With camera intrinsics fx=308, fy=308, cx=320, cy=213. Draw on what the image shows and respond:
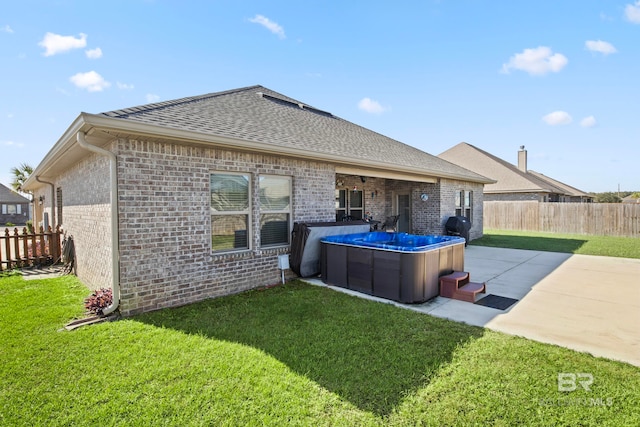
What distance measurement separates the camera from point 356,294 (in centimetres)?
607

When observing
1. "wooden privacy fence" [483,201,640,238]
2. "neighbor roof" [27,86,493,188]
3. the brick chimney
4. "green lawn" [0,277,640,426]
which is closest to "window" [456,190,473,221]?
"neighbor roof" [27,86,493,188]

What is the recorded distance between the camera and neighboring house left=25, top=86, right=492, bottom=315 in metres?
4.77

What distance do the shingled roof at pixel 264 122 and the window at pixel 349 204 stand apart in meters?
2.03

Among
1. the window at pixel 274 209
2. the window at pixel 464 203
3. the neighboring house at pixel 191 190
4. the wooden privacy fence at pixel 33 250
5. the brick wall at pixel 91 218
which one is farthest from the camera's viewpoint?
the window at pixel 464 203

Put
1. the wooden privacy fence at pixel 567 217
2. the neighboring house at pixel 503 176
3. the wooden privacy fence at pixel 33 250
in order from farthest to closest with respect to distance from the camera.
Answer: the neighboring house at pixel 503 176 → the wooden privacy fence at pixel 567 217 → the wooden privacy fence at pixel 33 250

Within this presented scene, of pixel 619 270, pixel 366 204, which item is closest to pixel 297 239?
pixel 366 204

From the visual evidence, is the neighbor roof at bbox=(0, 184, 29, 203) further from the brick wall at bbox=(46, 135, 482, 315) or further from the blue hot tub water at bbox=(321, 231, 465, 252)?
the blue hot tub water at bbox=(321, 231, 465, 252)

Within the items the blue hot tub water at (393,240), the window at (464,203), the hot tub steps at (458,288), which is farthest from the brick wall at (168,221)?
the window at (464,203)

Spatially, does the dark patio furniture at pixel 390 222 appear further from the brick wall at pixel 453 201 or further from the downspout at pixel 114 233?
the downspout at pixel 114 233

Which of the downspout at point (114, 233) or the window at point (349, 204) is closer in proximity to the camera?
the downspout at point (114, 233)

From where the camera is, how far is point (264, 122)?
7.55 meters

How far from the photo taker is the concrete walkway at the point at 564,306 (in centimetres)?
405

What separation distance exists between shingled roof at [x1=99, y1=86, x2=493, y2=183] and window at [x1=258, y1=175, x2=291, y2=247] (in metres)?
0.87

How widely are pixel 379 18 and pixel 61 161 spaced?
9977 millimetres
